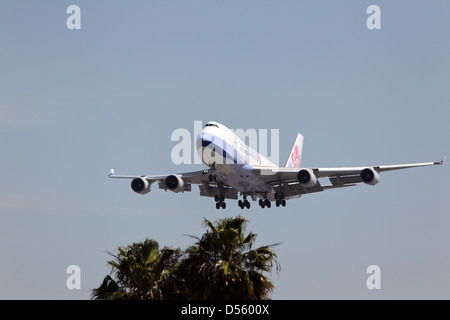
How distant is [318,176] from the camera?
60.2 metres

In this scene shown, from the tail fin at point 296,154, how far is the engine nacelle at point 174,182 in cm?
1988

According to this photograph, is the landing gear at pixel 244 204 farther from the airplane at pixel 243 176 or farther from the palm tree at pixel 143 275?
the palm tree at pixel 143 275

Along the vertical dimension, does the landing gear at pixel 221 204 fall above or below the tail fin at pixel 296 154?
below

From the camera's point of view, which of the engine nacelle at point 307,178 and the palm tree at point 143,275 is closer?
the palm tree at point 143,275

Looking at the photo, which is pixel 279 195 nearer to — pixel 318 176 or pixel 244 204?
pixel 244 204

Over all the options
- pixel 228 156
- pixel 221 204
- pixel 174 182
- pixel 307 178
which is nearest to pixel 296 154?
pixel 221 204

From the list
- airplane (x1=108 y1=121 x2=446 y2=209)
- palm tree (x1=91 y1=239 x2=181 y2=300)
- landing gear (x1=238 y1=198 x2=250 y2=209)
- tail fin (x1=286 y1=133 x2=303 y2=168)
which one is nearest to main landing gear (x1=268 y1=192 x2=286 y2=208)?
airplane (x1=108 y1=121 x2=446 y2=209)

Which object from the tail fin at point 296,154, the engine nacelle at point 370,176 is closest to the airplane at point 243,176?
the engine nacelle at point 370,176

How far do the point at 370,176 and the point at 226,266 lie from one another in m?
20.6

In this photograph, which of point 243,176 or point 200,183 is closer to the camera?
point 243,176

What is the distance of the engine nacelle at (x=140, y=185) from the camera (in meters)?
63.0

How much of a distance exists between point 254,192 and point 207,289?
24823 millimetres
